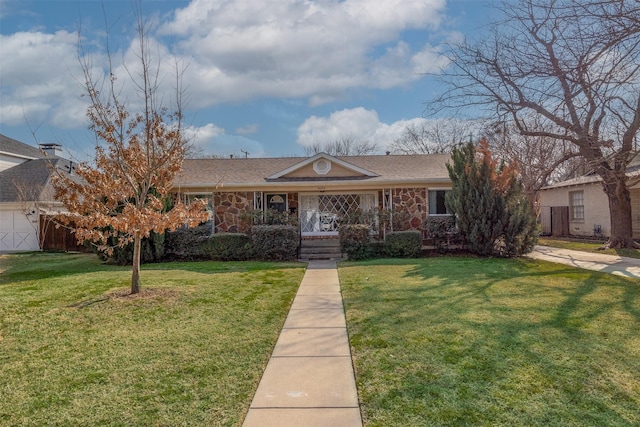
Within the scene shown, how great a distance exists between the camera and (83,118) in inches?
307

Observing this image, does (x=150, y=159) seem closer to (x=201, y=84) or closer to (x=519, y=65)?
(x=201, y=84)

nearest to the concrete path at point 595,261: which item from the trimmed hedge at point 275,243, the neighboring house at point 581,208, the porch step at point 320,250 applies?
the neighboring house at point 581,208

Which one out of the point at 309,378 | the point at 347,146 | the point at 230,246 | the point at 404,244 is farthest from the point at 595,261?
the point at 347,146

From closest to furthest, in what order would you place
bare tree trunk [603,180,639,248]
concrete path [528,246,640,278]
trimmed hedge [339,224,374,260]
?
concrete path [528,246,640,278] < trimmed hedge [339,224,374,260] < bare tree trunk [603,180,639,248]

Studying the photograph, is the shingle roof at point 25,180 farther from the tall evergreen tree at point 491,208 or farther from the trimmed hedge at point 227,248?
the tall evergreen tree at point 491,208

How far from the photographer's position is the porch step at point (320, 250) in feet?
43.7

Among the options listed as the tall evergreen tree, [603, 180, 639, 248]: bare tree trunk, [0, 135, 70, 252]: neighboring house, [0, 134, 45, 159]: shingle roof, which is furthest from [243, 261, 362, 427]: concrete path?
[0, 134, 45, 159]: shingle roof

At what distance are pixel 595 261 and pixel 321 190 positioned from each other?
8.91 meters

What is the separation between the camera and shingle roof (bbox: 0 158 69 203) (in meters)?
18.2

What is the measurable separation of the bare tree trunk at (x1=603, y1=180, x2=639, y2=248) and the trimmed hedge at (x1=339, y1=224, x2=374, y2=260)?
29.7 feet

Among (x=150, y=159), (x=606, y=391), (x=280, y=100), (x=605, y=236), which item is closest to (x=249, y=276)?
(x=150, y=159)

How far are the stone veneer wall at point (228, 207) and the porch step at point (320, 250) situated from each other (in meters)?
2.83

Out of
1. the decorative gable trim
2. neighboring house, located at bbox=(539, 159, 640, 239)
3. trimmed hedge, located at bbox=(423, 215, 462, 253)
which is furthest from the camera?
neighboring house, located at bbox=(539, 159, 640, 239)

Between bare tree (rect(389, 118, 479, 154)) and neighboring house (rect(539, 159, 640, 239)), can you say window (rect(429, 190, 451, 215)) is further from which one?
bare tree (rect(389, 118, 479, 154))
